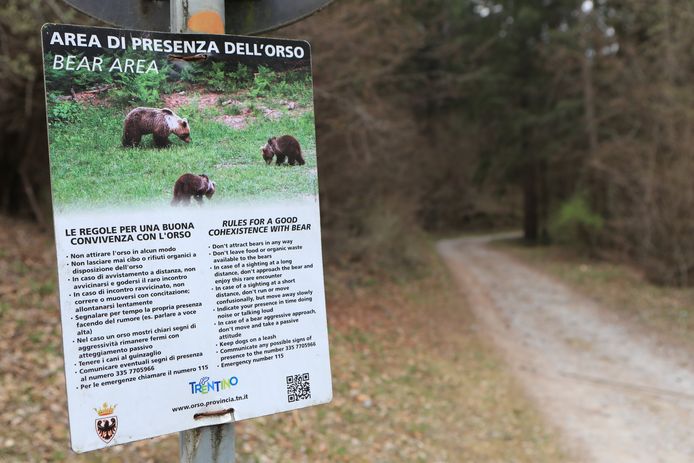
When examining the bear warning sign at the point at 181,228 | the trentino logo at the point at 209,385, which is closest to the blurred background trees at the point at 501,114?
the bear warning sign at the point at 181,228

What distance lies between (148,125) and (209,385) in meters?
0.85

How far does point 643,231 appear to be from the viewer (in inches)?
615

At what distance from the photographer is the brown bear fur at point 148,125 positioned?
193 cm

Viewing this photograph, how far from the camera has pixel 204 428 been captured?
2105 mm

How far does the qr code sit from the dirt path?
4.74 m

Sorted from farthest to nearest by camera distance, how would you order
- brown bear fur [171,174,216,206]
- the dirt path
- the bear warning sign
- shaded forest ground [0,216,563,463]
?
the dirt path
shaded forest ground [0,216,563,463]
brown bear fur [171,174,216,206]
the bear warning sign

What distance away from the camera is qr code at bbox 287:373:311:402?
7.08 ft

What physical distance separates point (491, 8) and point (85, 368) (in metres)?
27.0

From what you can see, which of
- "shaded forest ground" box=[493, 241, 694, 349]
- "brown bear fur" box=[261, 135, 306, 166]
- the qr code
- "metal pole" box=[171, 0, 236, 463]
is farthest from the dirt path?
"brown bear fur" box=[261, 135, 306, 166]

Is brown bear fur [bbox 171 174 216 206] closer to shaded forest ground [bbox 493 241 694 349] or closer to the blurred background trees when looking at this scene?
the blurred background trees

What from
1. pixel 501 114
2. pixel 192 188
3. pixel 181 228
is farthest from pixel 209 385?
pixel 501 114

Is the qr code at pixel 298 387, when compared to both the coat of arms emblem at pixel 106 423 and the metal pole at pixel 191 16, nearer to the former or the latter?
the coat of arms emblem at pixel 106 423

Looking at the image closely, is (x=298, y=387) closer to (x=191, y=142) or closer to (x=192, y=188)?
(x=192, y=188)

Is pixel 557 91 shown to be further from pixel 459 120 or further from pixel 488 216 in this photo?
pixel 488 216
